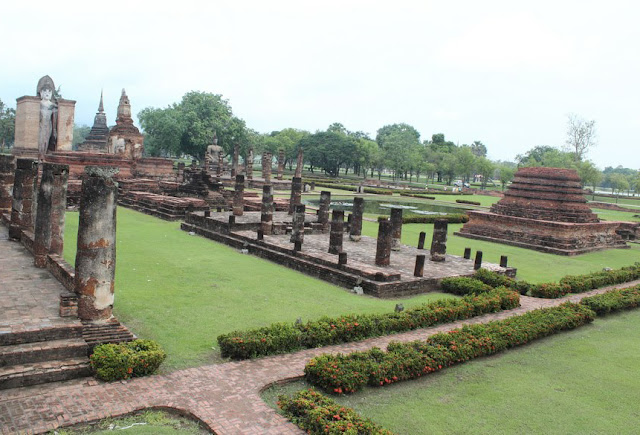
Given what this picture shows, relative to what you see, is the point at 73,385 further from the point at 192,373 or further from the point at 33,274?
the point at 33,274

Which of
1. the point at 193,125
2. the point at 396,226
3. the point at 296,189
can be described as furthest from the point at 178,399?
the point at 193,125

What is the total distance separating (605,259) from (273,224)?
12394 millimetres

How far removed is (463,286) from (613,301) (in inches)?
132

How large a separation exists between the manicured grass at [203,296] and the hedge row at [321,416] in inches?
71.9

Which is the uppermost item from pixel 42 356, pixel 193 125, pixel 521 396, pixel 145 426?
pixel 193 125

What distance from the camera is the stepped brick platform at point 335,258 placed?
40.1ft

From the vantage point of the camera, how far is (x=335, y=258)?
1400 cm

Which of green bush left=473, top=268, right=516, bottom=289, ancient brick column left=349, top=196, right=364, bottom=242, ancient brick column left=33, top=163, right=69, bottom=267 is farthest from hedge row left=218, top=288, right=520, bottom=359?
ancient brick column left=349, top=196, right=364, bottom=242

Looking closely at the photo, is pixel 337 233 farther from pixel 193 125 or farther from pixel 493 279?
pixel 193 125

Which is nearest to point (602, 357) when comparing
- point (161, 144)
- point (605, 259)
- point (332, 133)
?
point (605, 259)

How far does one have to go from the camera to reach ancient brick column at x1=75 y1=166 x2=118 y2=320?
755 cm

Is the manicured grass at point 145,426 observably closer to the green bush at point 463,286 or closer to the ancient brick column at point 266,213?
the green bush at point 463,286

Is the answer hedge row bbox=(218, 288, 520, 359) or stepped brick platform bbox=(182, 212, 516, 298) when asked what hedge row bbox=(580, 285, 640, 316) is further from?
stepped brick platform bbox=(182, 212, 516, 298)

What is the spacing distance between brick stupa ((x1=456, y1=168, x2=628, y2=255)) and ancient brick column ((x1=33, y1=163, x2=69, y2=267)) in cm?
1674
